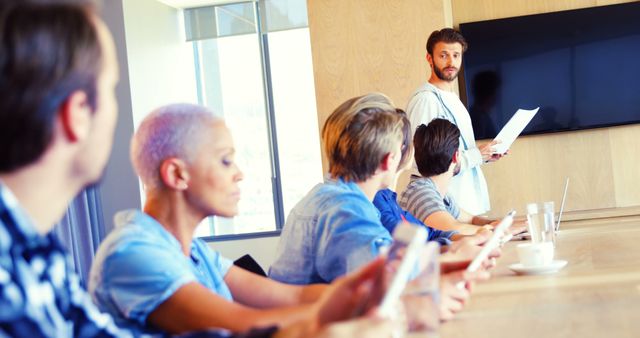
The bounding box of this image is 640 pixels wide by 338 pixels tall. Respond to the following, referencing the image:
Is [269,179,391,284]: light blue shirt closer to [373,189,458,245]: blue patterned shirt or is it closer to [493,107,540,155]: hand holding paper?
[373,189,458,245]: blue patterned shirt

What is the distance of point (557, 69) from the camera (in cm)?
582

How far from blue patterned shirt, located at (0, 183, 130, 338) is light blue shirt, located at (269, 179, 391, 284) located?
1022 mm

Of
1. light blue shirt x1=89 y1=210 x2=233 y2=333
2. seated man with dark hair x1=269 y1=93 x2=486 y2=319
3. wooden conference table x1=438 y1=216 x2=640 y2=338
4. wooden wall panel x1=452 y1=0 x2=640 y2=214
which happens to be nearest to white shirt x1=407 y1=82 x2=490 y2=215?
wooden wall panel x1=452 y1=0 x2=640 y2=214

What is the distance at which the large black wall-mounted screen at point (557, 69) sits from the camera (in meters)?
5.76

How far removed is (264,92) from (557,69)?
3201 mm

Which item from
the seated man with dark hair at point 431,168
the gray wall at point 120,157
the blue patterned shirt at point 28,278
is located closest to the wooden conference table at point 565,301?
the blue patterned shirt at point 28,278

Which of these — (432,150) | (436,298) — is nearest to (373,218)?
(436,298)

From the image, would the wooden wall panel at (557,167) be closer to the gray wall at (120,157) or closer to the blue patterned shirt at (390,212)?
the gray wall at (120,157)

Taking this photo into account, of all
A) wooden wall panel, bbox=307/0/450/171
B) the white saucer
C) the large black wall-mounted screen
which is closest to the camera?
the white saucer

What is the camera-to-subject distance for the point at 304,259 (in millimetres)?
2180

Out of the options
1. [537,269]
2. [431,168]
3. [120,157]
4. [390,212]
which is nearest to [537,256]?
[537,269]

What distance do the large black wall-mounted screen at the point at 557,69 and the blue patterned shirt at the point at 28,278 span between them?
5044 millimetres

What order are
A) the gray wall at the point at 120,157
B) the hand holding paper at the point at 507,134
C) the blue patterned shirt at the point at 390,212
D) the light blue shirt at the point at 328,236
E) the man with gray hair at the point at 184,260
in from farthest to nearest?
1. the gray wall at the point at 120,157
2. the hand holding paper at the point at 507,134
3. the blue patterned shirt at the point at 390,212
4. the light blue shirt at the point at 328,236
5. the man with gray hair at the point at 184,260

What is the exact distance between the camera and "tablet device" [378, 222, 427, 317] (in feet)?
2.99
